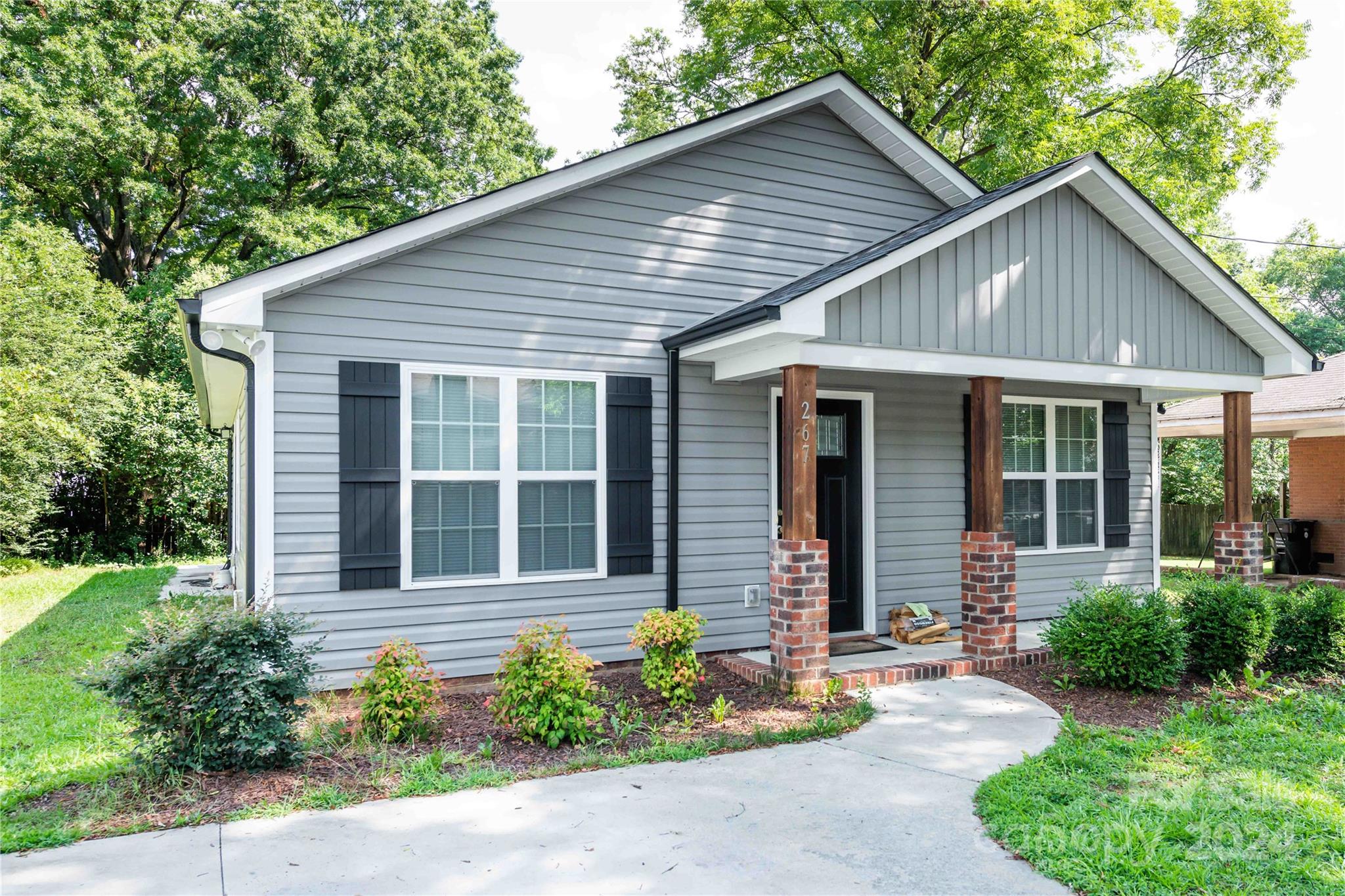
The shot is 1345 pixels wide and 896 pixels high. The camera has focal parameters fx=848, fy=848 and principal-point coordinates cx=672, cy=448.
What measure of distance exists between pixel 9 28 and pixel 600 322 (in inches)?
647

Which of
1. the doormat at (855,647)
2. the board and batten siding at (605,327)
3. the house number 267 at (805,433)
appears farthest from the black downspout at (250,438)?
the doormat at (855,647)

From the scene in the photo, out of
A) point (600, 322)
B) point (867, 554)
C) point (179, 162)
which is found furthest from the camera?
point (179, 162)

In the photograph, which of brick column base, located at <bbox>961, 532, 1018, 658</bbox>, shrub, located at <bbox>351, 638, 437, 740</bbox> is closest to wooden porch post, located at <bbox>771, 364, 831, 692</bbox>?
brick column base, located at <bbox>961, 532, 1018, 658</bbox>

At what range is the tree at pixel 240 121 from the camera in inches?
629

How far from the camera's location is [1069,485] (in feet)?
29.3

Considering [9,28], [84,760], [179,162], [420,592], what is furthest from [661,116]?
[84,760]

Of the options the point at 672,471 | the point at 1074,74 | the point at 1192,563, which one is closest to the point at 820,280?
the point at 672,471

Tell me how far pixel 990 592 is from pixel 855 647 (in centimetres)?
124

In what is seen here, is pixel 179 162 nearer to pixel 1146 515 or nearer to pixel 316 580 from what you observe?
pixel 316 580

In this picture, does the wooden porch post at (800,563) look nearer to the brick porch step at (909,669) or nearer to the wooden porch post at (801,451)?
the wooden porch post at (801,451)

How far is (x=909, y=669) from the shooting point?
21.1 feet

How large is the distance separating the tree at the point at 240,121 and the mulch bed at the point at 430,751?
47.9 feet

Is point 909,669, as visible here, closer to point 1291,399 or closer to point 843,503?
point 843,503

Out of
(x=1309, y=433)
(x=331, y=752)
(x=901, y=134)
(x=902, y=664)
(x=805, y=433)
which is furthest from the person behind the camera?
(x=1309, y=433)
